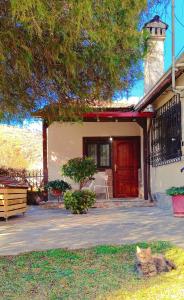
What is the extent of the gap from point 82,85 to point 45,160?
33.2 feet

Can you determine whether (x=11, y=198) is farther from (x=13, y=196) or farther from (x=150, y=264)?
(x=150, y=264)

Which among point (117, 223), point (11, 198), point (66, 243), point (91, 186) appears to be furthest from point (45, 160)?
point (66, 243)

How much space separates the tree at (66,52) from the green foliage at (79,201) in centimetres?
494

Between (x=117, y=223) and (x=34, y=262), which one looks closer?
(x=34, y=262)

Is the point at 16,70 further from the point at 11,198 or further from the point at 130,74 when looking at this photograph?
the point at 11,198

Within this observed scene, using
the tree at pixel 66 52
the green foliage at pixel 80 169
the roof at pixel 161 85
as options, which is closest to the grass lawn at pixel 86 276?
the tree at pixel 66 52

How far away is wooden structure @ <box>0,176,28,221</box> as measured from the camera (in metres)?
11.3

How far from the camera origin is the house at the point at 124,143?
1494cm

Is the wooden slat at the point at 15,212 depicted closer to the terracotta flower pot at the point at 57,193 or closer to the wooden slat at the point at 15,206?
the wooden slat at the point at 15,206

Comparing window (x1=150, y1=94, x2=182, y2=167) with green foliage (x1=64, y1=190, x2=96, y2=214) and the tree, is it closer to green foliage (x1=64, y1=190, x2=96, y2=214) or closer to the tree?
green foliage (x1=64, y1=190, x2=96, y2=214)

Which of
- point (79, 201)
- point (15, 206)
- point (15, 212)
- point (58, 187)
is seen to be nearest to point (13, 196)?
point (15, 206)

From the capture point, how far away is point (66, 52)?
5801mm

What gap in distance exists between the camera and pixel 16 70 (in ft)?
20.4

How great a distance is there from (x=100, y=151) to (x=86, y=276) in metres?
12.4
